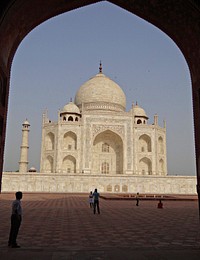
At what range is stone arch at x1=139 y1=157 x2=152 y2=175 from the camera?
27.6 m

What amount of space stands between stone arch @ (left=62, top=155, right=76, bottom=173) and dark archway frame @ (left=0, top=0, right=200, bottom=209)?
22.6 metres

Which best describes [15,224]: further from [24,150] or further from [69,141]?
[24,150]

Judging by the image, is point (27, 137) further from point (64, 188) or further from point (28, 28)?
point (28, 28)

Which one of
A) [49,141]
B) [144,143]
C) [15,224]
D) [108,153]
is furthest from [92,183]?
[15,224]

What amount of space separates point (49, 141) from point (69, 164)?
10.1 feet

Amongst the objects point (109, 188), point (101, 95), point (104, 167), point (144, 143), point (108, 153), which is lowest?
point (109, 188)

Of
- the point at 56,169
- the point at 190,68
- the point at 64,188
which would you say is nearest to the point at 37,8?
the point at 190,68

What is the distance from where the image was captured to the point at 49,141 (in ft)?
90.9

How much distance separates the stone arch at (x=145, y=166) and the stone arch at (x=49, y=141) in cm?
882

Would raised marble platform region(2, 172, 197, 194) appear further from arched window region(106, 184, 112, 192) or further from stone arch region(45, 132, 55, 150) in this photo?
stone arch region(45, 132, 55, 150)

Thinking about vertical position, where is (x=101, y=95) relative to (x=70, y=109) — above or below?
above

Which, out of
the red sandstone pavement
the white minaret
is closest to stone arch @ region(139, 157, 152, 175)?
the white minaret

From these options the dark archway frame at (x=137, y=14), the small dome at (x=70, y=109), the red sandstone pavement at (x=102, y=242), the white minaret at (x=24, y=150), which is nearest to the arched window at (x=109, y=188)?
the white minaret at (x=24, y=150)

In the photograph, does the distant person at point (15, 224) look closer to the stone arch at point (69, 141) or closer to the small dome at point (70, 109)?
the stone arch at point (69, 141)
